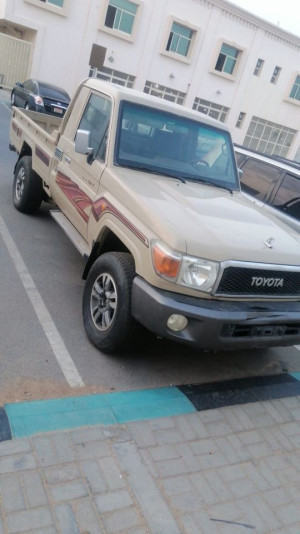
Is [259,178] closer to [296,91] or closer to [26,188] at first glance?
[26,188]

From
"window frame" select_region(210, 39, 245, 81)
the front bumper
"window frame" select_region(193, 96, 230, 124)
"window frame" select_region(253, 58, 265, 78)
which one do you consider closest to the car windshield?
the front bumper

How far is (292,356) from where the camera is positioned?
15.0 feet

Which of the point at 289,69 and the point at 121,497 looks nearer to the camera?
the point at 121,497


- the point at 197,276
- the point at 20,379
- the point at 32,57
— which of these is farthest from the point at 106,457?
the point at 32,57

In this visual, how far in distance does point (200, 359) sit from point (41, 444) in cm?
182

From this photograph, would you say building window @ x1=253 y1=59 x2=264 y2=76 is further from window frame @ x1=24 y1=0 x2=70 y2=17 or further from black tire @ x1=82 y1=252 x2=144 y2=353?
black tire @ x1=82 y1=252 x2=144 y2=353

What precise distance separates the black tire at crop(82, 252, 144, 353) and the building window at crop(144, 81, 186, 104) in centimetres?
2552

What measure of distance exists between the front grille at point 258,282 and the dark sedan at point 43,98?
13.6 meters

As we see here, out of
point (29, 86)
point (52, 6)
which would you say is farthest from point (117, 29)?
point (29, 86)

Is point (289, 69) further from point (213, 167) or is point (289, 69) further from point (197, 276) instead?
point (197, 276)

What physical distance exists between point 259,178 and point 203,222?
3.58 meters

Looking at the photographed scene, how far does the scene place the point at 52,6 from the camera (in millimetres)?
22047

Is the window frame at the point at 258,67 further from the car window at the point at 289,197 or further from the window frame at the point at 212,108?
the car window at the point at 289,197

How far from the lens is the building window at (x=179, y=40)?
25797mm
